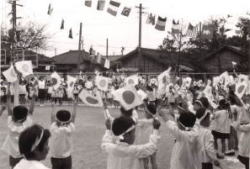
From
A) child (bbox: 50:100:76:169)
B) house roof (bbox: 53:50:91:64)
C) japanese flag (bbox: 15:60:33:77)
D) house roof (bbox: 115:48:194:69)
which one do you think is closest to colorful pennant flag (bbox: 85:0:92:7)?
japanese flag (bbox: 15:60:33:77)

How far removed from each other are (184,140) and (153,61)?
162ft

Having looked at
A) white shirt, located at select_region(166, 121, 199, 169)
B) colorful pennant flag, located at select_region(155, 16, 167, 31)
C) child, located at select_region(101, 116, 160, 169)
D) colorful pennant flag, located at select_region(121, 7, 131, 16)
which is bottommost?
white shirt, located at select_region(166, 121, 199, 169)

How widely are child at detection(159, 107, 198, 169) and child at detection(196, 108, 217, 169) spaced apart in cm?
25

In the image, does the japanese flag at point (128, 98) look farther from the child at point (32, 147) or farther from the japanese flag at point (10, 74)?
the japanese flag at point (10, 74)

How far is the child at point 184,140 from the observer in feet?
19.9

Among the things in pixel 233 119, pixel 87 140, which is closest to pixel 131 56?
pixel 87 140

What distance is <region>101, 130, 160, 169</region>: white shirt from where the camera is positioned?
16.1 ft

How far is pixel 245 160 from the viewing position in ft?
28.3

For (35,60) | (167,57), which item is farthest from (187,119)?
(35,60)

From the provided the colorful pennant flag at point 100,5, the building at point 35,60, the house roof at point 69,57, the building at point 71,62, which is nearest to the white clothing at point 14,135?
the colorful pennant flag at point 100,5

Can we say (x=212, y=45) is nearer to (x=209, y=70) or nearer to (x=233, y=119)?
(x=209, y=70)

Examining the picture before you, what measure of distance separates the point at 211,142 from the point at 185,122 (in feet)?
2.83

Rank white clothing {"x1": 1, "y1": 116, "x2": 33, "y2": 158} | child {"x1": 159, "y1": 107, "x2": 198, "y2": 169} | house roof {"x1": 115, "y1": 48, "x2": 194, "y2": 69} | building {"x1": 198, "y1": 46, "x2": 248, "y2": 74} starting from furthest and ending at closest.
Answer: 1. building {"x1": 198, "y1": 46, "x2": 248, "y2": 74}
2. house roof {"x1": 115, "y1": 48, "x2": 194, "y2": 69}
3. white clothing {"x1": 1, "y1": 116, "x2": 33, "y2": 158}
4. child {"x1": 159, "y1": 107, "x2": 198, "y2": 169}

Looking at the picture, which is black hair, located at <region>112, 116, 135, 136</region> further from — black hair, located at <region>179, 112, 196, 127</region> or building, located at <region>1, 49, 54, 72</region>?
building, located at <region>1, 49, 54, 72</region>
